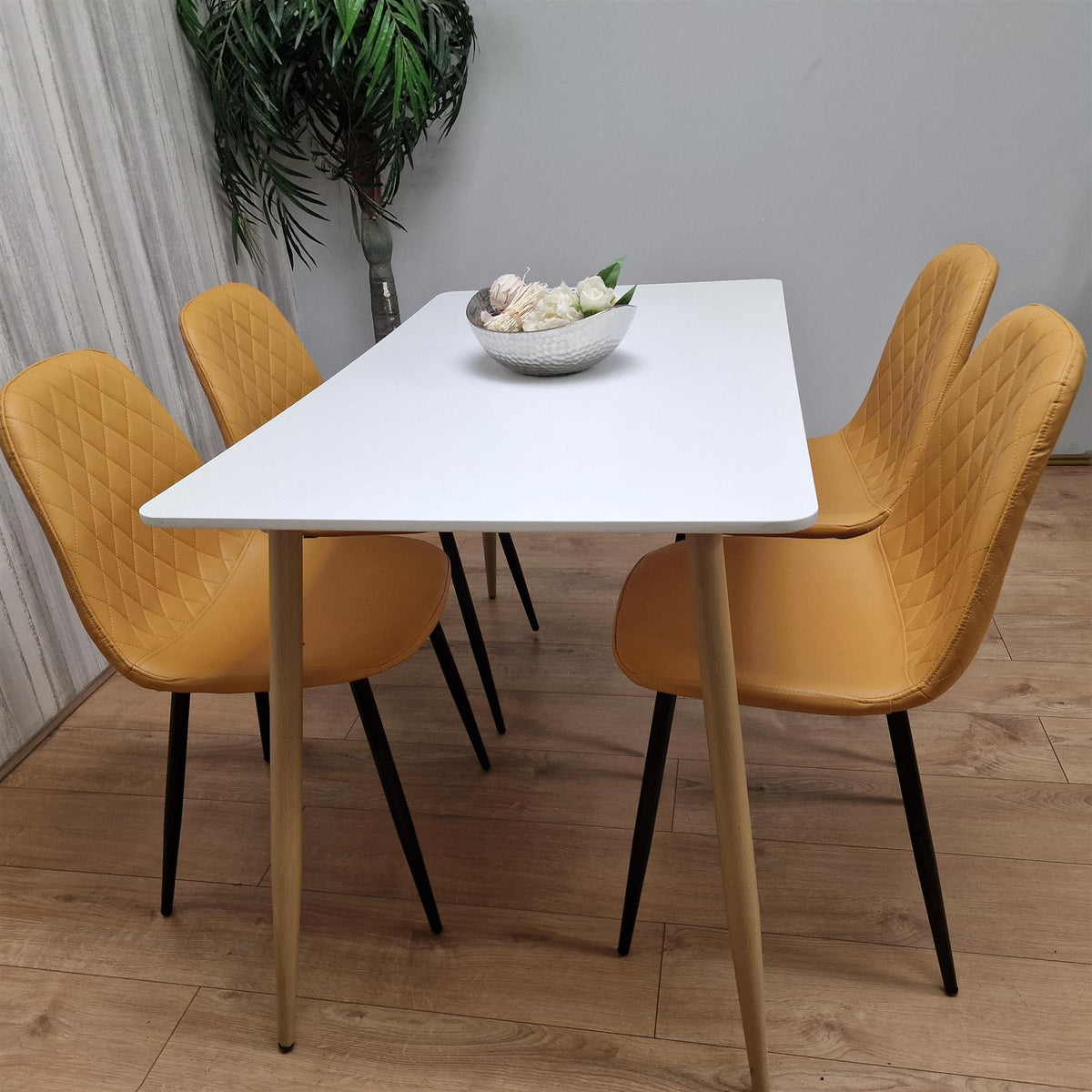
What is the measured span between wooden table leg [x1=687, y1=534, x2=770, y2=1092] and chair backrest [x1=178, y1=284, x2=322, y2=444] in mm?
943

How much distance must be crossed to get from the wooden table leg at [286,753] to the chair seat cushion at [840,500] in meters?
0.73

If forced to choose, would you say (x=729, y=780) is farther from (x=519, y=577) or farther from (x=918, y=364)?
(x=519, y=577)

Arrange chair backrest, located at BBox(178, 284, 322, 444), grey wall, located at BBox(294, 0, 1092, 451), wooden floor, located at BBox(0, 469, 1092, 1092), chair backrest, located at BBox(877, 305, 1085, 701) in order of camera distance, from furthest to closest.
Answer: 1. grey wall, located at BBox(294, 0, 1092, 451)
2. chair backrest, located at BBox(178, 284, 322, 444)
3. wooden floor, located at BBox(0, 469, 1092, 1092)
4. chair backrest, located at BBox(877, 305, 1085, 701)

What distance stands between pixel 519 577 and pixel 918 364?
974 mm

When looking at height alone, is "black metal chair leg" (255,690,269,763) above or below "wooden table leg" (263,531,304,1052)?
below

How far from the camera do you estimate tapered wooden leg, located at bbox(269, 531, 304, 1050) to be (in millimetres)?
1073

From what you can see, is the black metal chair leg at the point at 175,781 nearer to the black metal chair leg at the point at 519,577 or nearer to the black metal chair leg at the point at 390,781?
the black metal chair leg at the point at 390,781

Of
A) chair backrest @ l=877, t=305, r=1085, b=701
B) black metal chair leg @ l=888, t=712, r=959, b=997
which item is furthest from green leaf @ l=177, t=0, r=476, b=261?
black metal chair leg @ l=888, t=712, r=959, b=997

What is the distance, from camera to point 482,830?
154 cm

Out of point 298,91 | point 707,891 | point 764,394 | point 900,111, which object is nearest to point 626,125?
point 900,111

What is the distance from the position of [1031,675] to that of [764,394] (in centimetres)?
103

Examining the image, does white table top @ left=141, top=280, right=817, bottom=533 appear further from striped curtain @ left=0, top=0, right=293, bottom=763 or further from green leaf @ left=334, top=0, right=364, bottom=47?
green leaf @ left=334, top=0, right=364, bottom=47

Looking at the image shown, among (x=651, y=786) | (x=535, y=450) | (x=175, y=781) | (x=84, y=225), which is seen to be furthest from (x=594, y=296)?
(x=84, y=225)

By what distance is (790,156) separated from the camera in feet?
8.14
